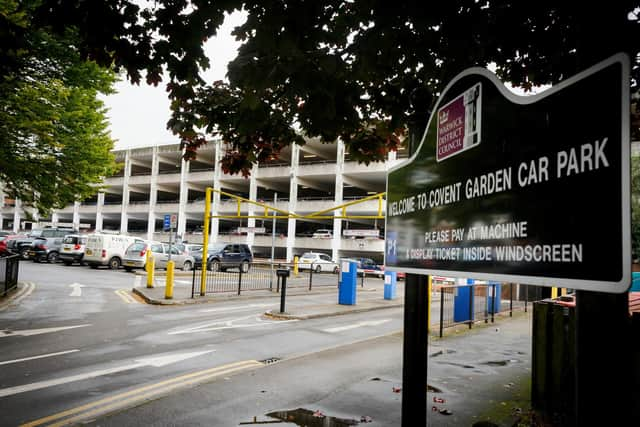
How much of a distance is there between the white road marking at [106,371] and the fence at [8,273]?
29.5 ft

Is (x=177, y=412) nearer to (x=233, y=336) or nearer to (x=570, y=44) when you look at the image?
(x=233, y=336)

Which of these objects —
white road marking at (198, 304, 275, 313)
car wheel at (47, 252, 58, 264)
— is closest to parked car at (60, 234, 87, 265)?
car wheel at (47, 252, 58, 264)

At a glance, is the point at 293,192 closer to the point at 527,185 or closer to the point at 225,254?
the point at 225,254

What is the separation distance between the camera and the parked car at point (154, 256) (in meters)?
25.3

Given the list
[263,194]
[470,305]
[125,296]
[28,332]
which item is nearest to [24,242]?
[125,296]

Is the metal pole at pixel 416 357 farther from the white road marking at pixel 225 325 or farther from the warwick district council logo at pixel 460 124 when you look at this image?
the white road marking at pixel 225 325

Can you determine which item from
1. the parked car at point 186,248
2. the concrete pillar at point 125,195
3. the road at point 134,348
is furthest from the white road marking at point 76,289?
the concrete pillar at point 125,195

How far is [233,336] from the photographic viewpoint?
9531 mm

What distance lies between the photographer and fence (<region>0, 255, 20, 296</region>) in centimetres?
1342

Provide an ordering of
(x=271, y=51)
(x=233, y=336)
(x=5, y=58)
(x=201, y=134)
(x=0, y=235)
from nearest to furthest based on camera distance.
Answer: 1. (x=271, y=51)
2. (x=5, y=58)
3. (x=201, y=134)
4. (x=233, y=336)
5. (x=0, y=235)

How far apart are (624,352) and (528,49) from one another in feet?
16.6

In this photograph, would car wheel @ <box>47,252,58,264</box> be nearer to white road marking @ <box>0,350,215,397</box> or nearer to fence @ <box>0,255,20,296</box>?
fence @ <box>0,255,20,296</box>

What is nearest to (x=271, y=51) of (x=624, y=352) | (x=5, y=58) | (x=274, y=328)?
(x=5, y=58)

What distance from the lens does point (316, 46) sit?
4750mm
